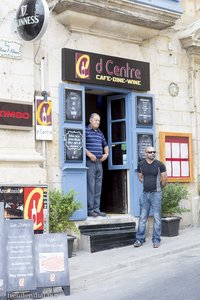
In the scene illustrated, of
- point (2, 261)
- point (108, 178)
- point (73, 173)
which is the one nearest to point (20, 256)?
point (2, 261)

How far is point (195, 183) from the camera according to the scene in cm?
1215

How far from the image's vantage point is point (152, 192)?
974 cm

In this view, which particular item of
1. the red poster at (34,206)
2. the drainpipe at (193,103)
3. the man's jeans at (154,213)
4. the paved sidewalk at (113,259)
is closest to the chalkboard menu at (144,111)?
the drainpipe at (193,103)

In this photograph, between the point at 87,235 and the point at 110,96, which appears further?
the point at 110,96

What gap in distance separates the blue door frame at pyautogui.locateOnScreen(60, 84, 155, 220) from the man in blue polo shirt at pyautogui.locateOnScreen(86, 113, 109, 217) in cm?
30

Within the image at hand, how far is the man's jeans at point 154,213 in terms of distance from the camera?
9.66 meters

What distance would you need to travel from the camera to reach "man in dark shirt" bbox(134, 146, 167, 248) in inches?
381

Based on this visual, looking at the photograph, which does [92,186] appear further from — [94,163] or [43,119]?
[43,119]

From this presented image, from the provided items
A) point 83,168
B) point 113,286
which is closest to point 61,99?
point 83,168

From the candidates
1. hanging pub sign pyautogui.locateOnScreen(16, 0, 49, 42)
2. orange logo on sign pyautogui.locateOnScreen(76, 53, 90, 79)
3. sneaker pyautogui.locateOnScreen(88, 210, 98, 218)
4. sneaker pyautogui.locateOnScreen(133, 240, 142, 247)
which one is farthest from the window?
hanging pub sign pyautogui.locateOnScreen(16, 0, 49, 42)

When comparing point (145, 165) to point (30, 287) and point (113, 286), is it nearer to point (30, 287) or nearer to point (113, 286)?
point (113, 286)

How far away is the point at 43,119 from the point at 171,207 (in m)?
3.29

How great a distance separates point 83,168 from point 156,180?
143cm

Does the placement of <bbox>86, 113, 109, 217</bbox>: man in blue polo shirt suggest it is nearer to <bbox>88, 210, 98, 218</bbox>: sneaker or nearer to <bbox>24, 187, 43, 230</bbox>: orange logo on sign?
<bbox>88, 210, 98, 218</bbox>: sneaker
